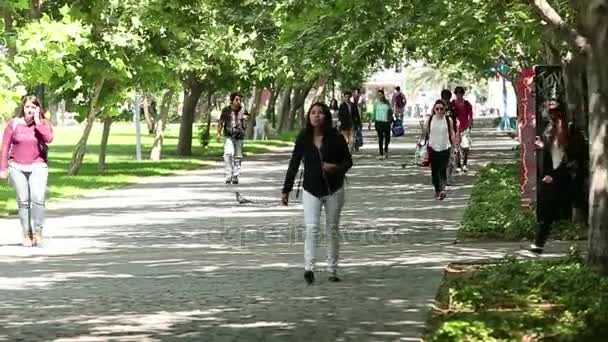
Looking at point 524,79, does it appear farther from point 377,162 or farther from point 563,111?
point 377,162

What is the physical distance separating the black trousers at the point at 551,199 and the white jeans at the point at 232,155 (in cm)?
1425

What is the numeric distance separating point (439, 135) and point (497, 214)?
518 centimetres

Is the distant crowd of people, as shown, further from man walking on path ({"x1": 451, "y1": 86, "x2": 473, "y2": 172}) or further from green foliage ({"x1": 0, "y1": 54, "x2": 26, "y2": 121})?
green foliage ({"x1": 0, "y1": 54, "x2": 26, "y2": 121})

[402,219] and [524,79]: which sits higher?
[524,79]

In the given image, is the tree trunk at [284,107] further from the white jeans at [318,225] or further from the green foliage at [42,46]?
the white jeans at [318,225]

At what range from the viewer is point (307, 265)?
11.9 metres

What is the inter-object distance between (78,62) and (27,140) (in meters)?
14.0

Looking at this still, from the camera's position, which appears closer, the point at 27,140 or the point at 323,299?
the point at 323,299

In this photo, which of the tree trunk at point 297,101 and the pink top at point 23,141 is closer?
the pink top at point 23,141

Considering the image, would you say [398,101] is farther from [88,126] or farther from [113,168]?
[88,126]

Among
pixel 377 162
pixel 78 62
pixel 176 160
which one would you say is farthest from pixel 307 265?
pixel 176 160

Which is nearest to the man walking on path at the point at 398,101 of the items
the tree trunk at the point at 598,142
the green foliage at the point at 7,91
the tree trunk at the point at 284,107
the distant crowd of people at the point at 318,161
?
the tree trunk at the point at 284,107

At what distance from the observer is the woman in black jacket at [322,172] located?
1217 cm

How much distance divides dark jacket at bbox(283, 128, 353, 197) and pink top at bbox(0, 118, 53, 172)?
484 centimetres
